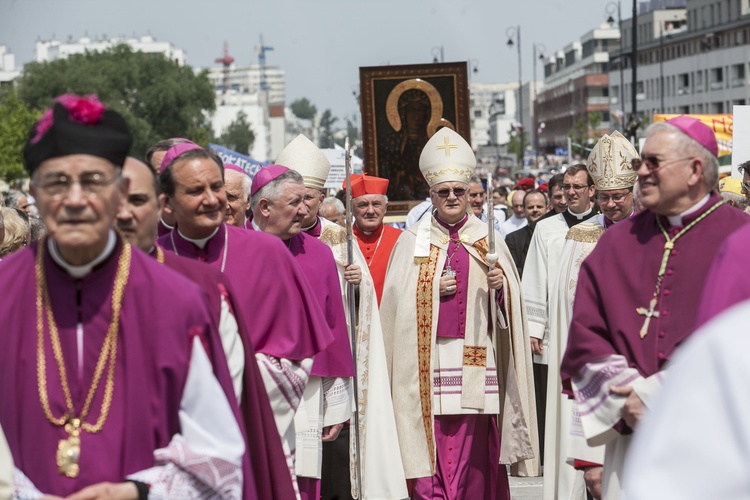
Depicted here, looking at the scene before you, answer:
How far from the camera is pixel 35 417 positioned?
3.58 m

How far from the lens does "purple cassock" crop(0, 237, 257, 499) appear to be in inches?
141

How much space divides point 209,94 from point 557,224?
76.7 m

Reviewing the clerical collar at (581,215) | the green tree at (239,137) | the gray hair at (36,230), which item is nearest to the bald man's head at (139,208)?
the gray hair at (36,230)

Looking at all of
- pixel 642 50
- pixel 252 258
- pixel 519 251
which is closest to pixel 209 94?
pixel 642 50

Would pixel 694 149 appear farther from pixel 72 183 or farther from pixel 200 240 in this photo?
pixel 72 183

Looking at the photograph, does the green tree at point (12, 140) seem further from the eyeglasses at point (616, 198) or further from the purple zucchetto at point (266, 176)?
the purple zucchetto at point (266, 176)

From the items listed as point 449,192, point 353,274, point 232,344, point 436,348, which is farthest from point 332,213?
point 232,344

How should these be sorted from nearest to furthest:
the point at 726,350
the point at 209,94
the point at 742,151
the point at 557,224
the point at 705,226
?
the point at 726,350 → the point at 705,226 → the point at 557,224 → the point at 742,151 → the point at 209,94

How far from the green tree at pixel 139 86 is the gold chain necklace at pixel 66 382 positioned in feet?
255

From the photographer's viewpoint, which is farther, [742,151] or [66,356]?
[742,151]

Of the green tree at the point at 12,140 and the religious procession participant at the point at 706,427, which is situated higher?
the green tree at the point at 12,140

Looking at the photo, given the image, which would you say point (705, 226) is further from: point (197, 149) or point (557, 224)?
point (557, 224)

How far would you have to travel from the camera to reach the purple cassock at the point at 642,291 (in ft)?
16.2

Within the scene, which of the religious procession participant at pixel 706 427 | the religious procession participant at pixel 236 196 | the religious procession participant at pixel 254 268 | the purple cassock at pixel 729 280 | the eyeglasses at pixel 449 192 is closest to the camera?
the religious procession participant at pixel 706 427
